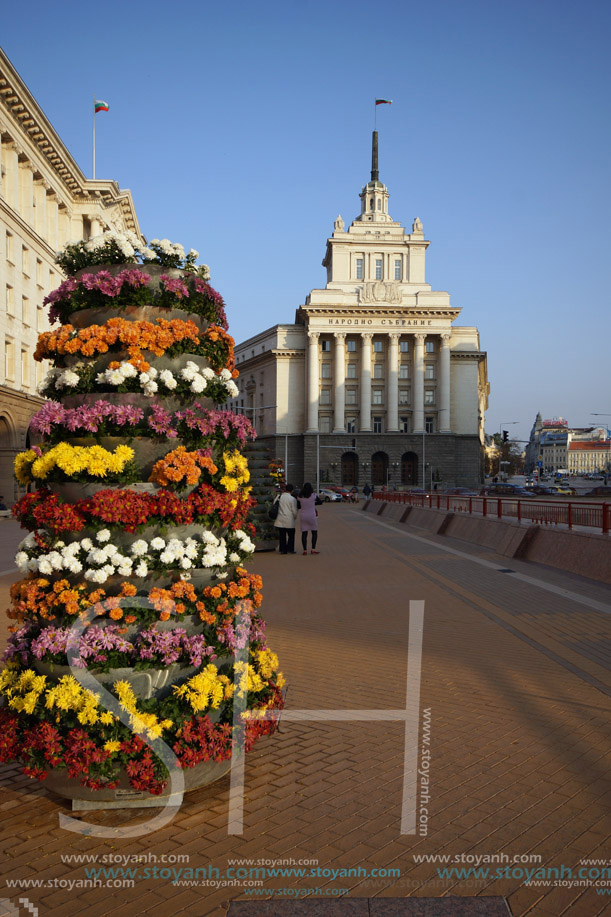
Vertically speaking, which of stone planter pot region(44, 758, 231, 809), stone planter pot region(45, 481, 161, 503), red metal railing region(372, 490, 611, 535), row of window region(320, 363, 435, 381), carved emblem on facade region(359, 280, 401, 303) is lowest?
stone planter pot region(44, 758, 231, 809)

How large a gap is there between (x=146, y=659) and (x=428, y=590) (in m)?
8.92

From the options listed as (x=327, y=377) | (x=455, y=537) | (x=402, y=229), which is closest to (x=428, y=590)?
(x=455, y=537)

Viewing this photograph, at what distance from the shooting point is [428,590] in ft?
40.6

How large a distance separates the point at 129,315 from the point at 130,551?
1474mm

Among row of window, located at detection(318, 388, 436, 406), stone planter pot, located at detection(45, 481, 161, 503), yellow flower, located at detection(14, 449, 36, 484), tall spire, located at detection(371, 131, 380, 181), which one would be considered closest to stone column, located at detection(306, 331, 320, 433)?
row of window, located at detection(318, 388, 436, 406)

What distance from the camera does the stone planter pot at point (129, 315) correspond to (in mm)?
4484

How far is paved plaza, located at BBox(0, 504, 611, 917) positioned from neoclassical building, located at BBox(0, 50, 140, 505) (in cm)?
2842

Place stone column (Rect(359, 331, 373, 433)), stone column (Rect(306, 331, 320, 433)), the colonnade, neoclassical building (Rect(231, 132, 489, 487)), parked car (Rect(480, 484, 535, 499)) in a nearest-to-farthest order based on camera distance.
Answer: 1. parked car (Rect(480, 484, 535, 499))
2. neoclassical building (Rect(231, 132, 489, 487))
3. stone column (Rect(359, 331, 373, 433))
4. the colonnade
5. stone column (Rect(306, 331, 320, 433))

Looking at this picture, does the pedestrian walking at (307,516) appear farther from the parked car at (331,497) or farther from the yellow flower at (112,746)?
the parked car at (331,497)

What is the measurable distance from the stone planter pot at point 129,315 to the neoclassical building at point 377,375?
253 feet

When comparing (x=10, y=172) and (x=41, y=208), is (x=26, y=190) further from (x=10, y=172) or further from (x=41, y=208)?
(x=41, y=208)

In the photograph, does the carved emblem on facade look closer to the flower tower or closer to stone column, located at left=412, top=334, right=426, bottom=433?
stone column, located at left=412, top=334, right=426, bottom=433

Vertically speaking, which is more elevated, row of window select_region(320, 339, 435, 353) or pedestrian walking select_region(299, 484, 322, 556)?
row of window select_region(320, 339, 435, 353)

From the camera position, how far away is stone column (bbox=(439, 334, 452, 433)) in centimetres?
8462
